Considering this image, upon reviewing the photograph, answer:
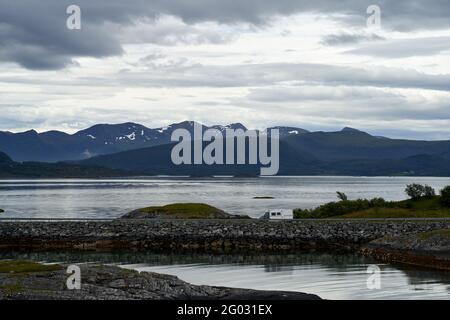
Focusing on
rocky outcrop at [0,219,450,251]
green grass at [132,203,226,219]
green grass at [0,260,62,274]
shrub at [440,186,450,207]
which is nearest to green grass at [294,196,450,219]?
shrub at [440,186,450,207]

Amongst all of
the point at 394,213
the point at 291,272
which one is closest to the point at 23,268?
the point at 291,272

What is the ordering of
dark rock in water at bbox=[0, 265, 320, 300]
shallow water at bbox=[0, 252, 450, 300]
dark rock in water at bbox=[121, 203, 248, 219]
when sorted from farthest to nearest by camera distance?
dark rock in water at bbox=[121, 203, 248, 219]
shallow water at bbox=[0, 252, 450, 300]
dark rock in water at bbox=[0, 265, 320, 300]

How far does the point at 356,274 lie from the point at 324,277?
2646 mm

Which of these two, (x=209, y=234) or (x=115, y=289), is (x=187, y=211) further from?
(x=115, y=289)

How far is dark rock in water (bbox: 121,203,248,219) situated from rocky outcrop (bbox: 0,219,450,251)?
1584cm

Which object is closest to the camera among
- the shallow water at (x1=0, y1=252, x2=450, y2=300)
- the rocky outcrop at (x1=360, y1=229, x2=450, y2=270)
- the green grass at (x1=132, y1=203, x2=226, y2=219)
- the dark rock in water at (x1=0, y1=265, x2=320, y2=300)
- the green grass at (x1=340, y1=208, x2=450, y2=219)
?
the dark rock in water at (x1=0, y1=265, x2=320, y2=300)

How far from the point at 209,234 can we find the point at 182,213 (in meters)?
22.1

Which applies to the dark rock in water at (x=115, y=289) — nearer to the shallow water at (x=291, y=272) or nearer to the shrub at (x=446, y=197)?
the shallow water at (x=291, y=272)

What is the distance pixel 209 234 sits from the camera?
71438 mm

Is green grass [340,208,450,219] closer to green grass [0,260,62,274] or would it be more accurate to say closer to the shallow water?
the shallow water

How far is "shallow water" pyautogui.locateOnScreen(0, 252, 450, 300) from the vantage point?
4438cm
